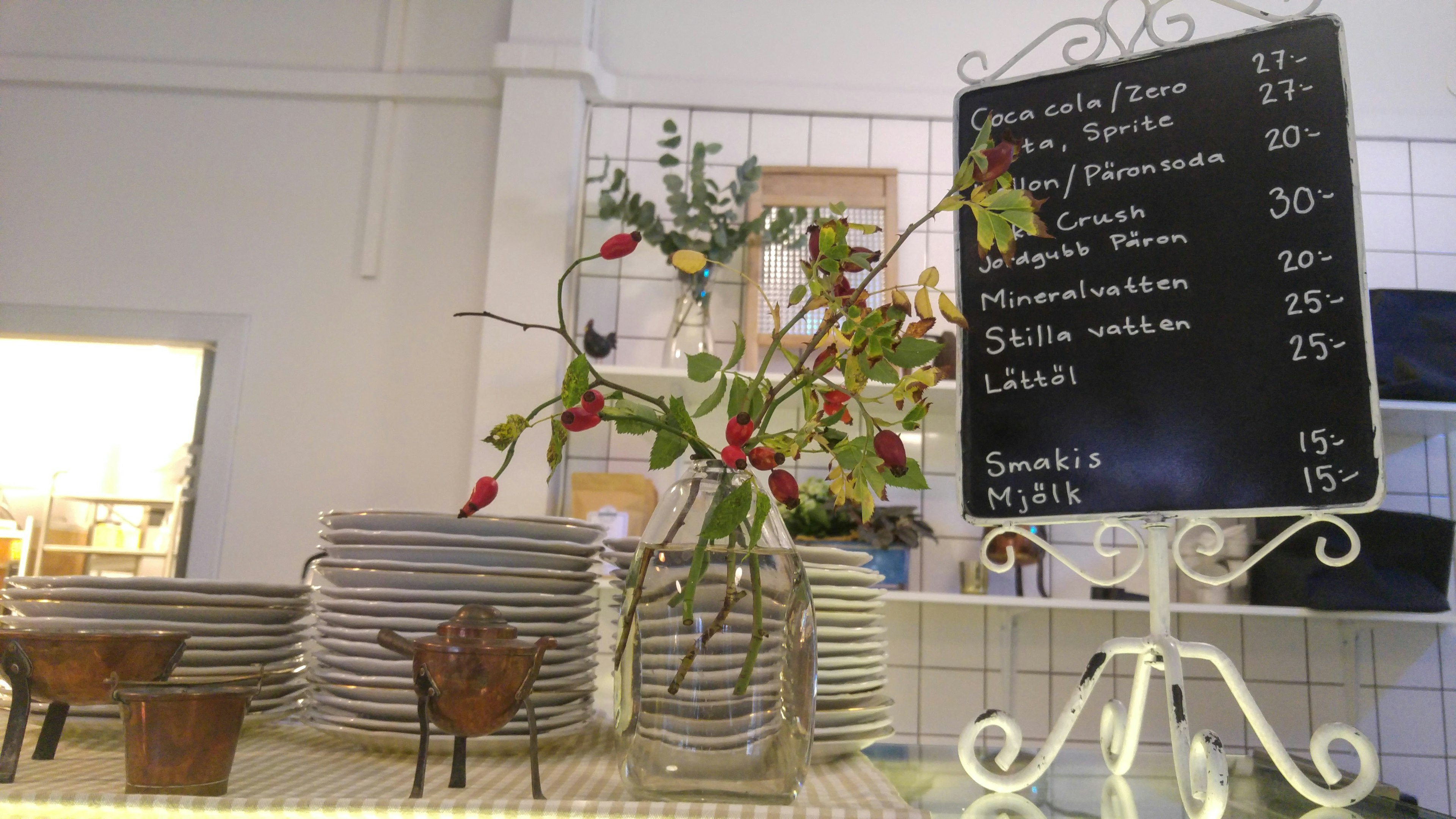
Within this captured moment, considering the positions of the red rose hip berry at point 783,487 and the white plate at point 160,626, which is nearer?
the red rose hip berry at point 783,487

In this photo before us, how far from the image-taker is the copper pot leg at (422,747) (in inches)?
26.3

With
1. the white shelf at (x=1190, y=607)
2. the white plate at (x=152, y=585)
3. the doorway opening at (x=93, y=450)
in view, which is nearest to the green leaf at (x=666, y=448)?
the white plate at (x=152, y=585)

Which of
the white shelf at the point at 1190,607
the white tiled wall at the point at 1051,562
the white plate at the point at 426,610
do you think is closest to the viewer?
the white plate at the point at 426,610

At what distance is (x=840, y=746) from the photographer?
2.84 ft

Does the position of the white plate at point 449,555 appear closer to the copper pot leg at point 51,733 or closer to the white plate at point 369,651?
the white plate at point 369,651

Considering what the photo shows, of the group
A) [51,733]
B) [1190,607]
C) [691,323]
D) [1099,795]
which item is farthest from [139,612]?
[1190,607]

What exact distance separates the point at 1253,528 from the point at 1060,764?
169 cm

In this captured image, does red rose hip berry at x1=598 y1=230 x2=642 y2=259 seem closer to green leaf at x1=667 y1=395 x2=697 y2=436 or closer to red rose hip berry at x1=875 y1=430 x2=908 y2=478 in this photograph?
green leaf at x1=667 y1=395 x2=697 y2=436

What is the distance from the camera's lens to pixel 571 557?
0.91m

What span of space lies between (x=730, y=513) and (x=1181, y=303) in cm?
64

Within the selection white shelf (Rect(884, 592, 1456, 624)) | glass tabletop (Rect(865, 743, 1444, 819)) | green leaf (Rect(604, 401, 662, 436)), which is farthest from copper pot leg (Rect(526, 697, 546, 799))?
white shelf (Rect(884, 592, 1456, 624))

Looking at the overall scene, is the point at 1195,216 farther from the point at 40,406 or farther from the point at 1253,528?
the point at 40,406

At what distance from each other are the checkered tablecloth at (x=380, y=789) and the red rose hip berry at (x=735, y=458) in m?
0.22

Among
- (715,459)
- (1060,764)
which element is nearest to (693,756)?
(715,459)
